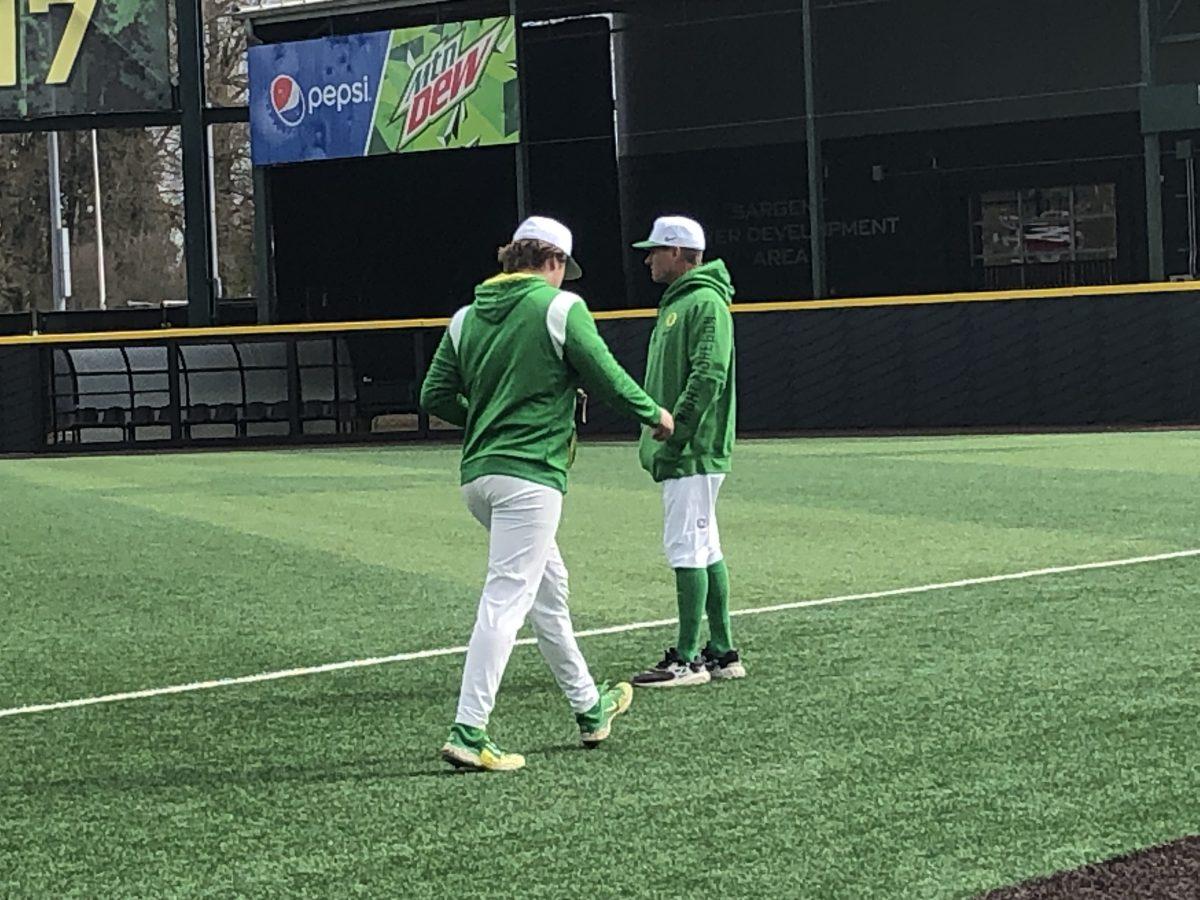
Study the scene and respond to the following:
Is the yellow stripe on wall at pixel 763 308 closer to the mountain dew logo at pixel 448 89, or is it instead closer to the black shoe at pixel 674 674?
the mountain dew logo at pixel 448 89

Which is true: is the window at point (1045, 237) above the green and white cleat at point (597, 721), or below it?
above

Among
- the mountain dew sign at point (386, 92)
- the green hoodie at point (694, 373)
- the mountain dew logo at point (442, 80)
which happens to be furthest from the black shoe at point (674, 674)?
the mountain dew logo at point (442, 80)

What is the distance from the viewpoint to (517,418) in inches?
242

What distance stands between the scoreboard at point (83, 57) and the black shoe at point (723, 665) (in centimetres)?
2368

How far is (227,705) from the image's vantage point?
7672 mm

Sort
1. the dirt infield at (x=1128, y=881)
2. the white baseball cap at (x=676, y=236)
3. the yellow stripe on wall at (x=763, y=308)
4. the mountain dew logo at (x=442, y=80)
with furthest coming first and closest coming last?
the mountain dew logo at (x=442, y=80), the yellow stripe on wall at (x=763, y=308), the white baseball cap at (x=676, y=236), the dirt infield at (x=1128, y=881)

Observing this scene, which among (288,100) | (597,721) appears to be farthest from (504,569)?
(288,100)

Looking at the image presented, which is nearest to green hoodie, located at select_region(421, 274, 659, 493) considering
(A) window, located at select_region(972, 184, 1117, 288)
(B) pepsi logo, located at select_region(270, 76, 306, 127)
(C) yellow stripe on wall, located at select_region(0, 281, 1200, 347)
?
(C) yellow stripe on wall, located at select_region(0, 281, 1200, 347)

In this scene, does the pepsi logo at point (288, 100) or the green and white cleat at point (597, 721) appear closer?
the green and white cleat at point (597, 721)

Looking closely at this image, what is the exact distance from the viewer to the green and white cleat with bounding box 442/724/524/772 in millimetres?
6152

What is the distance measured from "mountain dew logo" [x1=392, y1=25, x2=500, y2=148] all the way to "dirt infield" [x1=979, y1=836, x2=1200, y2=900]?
2648cm

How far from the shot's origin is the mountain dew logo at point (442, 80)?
3052 centimetres

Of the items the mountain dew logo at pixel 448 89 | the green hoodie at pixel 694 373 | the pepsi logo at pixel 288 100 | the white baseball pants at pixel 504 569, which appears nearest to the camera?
the white baseball pants at pixel 504 569

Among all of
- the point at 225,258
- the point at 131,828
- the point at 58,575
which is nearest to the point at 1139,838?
the point at 131,828
